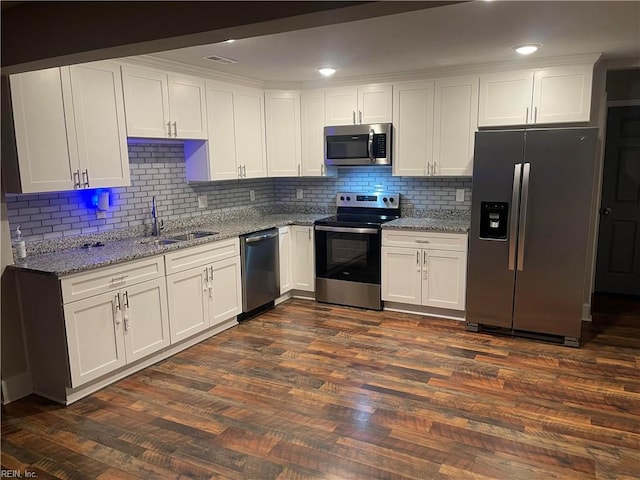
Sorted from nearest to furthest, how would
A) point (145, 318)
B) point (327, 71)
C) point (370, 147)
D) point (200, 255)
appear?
point (145, 318) < point (200, 255) < point (327, 71) < point (370, 147)

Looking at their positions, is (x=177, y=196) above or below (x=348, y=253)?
above

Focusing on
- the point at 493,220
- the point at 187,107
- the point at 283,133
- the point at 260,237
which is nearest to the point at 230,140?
the point at 187,107

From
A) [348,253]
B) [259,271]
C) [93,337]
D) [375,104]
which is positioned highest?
[375,104]

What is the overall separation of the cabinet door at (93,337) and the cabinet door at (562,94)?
3.80 metres

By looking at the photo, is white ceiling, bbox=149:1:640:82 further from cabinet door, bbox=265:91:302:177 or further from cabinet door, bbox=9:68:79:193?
cabinet door, bbox=9:68:79:193

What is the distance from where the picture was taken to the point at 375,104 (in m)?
4.71

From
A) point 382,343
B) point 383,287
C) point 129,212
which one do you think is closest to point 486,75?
point 383,287

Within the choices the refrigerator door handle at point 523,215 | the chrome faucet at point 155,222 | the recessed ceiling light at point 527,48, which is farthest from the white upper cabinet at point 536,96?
the chrome faucet at point 155,222

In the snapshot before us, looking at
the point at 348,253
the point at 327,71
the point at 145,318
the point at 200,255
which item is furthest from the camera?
the point at 348,253

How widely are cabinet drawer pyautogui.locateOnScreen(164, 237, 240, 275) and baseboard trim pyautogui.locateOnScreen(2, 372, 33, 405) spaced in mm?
1175

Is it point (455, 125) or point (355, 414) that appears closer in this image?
point (355, 414)

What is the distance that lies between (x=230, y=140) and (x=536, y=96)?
286 centimetres

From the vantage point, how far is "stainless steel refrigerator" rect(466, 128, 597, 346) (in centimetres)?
361

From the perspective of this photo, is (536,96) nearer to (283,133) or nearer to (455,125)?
(455,125)
